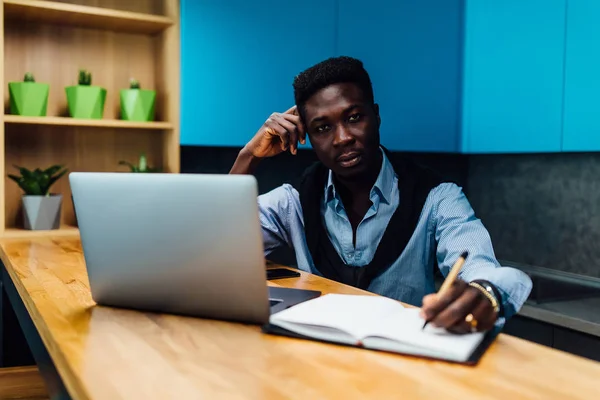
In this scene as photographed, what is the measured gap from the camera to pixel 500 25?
2.46 m

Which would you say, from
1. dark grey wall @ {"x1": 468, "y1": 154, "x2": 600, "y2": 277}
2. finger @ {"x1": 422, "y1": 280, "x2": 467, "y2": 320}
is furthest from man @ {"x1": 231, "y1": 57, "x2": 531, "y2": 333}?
dark grey wall @ {"x1": 468, "y1": 154, "x2": 600, "y2": 277}

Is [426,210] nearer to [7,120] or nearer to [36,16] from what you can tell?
[7,120]

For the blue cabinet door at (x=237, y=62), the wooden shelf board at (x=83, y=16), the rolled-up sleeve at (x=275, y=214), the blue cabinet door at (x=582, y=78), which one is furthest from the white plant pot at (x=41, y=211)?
the blue cabinet door at (x=582, y=78)

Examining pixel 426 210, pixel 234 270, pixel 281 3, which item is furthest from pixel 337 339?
pixel 281 3

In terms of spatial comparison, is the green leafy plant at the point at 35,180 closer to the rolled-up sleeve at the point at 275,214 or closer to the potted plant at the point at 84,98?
the potted plant at the point at 84,98

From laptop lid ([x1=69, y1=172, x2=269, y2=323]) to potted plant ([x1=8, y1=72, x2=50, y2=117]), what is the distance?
1.41 m

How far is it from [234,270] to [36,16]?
6.08 ft

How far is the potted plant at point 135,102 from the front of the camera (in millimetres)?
2465

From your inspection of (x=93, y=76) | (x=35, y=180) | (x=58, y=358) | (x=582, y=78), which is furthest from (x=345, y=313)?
(x=93, y=76)

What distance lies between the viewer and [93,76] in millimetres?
2561

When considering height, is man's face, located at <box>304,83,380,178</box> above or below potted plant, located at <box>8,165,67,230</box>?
above

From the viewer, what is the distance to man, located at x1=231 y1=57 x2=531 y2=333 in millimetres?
1620

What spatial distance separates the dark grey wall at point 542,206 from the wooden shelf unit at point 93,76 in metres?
1.46

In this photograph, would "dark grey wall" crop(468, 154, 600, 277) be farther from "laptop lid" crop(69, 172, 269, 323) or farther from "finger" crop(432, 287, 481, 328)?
"laptop lid" crop(69, 172, 269, 323)
